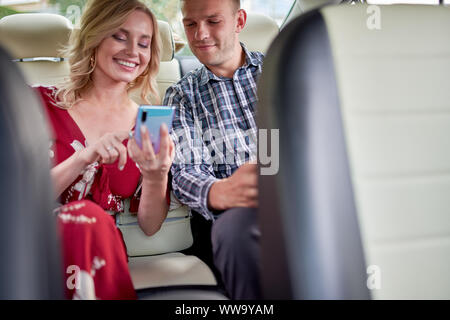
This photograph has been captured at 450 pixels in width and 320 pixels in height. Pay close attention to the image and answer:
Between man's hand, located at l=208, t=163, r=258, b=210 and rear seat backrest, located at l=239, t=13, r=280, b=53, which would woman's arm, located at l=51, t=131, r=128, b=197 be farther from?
rear seat backrest, located at l=239, t=13, r=280, b=53

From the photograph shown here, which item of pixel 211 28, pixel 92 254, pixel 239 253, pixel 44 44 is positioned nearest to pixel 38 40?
pixel 44 44

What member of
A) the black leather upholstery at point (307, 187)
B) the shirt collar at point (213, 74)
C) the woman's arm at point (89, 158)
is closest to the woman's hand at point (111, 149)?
the woman's arm at point (89, 158)

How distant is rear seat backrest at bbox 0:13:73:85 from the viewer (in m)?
1.76

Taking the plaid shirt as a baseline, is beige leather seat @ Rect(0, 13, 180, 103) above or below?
above

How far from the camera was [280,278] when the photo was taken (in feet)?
2.50

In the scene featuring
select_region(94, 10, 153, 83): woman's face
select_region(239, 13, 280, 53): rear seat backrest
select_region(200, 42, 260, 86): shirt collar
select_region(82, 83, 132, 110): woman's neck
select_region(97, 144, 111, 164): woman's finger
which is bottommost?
select_region(97, 144, 111, 164): woman's finger

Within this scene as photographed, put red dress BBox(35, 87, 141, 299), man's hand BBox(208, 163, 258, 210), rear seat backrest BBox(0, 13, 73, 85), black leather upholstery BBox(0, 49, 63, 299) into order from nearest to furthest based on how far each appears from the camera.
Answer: black leather upholstery BBox(0, 49, 63, 299) < red dress BBox(35, 87, 141, 299) < man's hand BBox(208, 163, 258, 210) < rear seat backrest BBox(0, 13, 73, 85)

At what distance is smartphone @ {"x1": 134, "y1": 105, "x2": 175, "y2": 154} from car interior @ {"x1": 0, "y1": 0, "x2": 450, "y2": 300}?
29cm

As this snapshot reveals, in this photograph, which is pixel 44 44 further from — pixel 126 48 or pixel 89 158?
pixel 89 158

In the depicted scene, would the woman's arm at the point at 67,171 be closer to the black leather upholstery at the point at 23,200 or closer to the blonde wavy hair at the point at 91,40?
the blonde wavy hair at the point at 91,40

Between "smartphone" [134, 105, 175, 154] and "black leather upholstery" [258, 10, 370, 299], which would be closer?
"black leather upholstery" [258, 10, 370, 299]

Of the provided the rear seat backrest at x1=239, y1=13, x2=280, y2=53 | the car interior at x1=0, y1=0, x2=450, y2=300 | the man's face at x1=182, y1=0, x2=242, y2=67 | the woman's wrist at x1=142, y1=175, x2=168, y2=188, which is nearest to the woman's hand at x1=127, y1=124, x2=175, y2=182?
the woman's wrist at x1=142, y1=175, x2=168, y2=188

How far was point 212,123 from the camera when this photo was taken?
1477 mm

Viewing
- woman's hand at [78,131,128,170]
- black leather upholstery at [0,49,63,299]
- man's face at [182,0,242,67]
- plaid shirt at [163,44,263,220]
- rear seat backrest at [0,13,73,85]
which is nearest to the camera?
black leather upholstery at [0,49,63,299]
